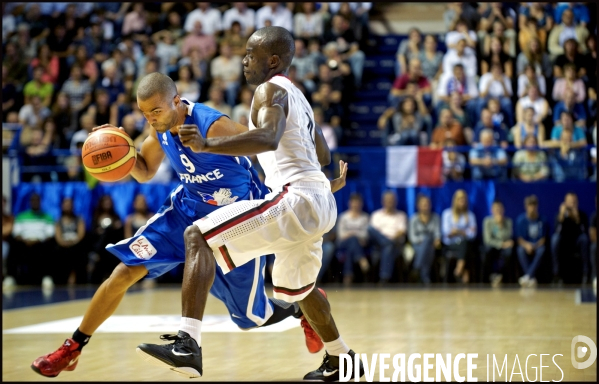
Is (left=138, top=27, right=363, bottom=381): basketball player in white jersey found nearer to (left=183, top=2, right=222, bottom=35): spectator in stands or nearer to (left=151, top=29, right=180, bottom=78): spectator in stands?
(left=151, top=29, right=180, bottom=78): spectator in stands

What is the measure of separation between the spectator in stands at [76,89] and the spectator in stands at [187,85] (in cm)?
173

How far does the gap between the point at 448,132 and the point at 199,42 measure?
547 centimetres

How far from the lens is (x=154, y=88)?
14.4 ft

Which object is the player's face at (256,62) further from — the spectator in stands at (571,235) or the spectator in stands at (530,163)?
the spectator in stands at (530,163)

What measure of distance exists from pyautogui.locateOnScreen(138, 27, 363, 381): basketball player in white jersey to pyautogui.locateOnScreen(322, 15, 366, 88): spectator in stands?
10.8 meters

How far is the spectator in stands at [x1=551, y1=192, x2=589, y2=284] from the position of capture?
11.4 metres

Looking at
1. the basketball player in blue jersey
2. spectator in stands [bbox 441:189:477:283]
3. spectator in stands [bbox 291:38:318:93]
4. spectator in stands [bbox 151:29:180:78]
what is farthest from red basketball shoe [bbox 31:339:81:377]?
spectator in stands [bbox 151:29:180:78]

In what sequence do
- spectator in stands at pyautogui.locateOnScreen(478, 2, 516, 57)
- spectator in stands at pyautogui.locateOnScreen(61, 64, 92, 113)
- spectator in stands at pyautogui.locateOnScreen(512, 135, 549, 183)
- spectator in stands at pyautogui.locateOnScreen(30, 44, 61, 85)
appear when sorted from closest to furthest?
1. spectator in stands at pyautogui.locateOnScreen(512, 135, 549, 183)
2. spectator in stands at pyautogui.locateOnScreen(478, 2, 516, 57)
3. spectator in stands at pyautogui.locateOnScreen(61, 64, 92, 113)
4. spectator in stands at pyautogui.locateOnScreen(30, 44, 61, 85)

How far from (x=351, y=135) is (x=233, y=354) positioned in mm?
9614

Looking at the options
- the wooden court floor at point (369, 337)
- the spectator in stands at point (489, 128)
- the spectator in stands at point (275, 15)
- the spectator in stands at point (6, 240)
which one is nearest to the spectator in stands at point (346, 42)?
the spectator in stands at point (275, 15)

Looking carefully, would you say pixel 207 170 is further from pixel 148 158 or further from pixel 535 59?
pixel 535 59

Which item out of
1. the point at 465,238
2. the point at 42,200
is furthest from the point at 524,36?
the point at 42,200

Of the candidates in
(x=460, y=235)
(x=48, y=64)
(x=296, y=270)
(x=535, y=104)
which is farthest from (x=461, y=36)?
(x=296, y=270)

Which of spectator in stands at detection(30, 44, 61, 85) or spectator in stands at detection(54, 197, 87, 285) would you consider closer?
spectator in stands at detection(54, 197, 87, 285)
